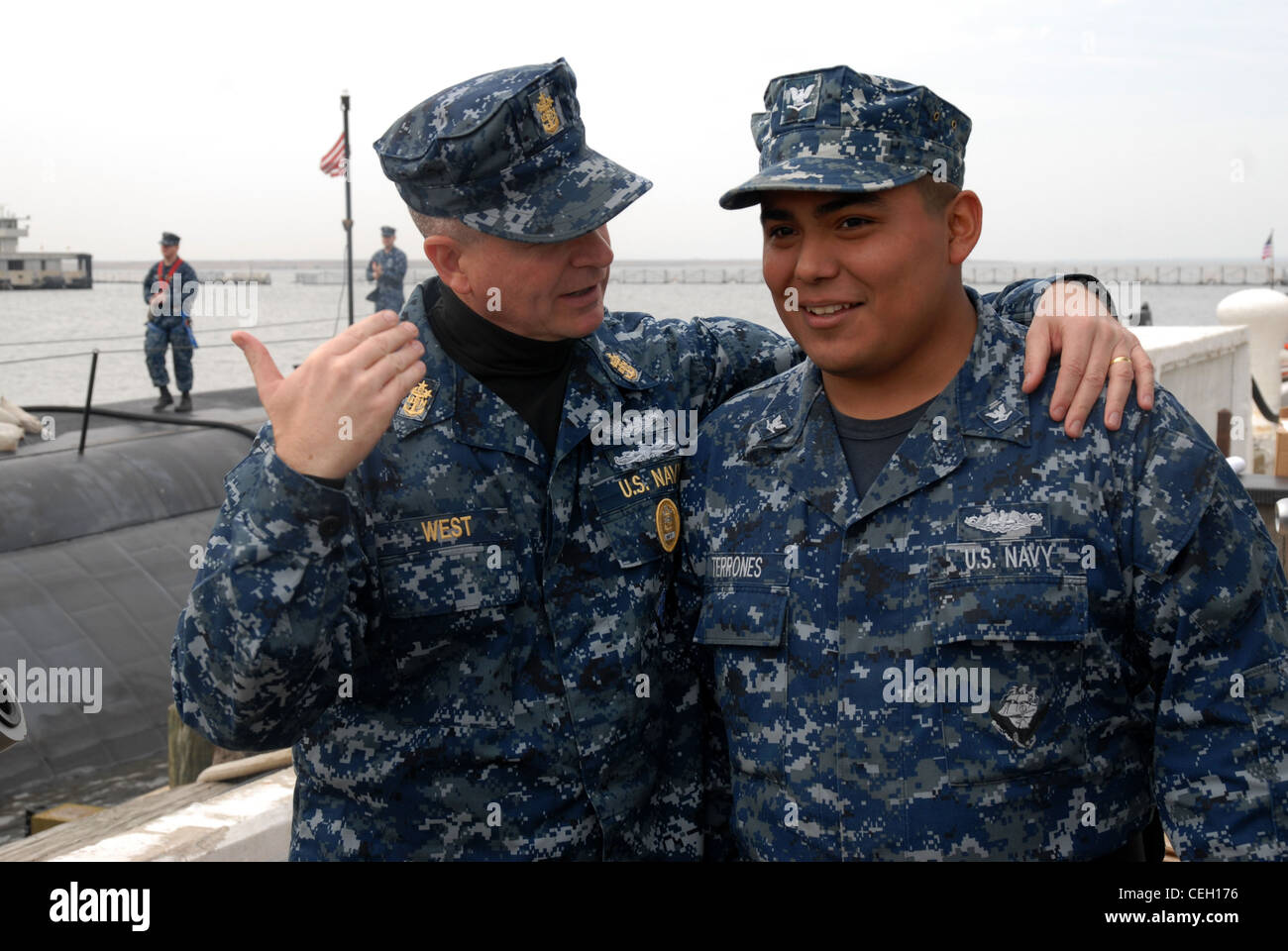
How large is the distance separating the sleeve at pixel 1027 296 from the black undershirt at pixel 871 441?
1.81ft

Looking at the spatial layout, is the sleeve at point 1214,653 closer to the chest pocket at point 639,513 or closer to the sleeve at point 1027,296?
the sleeve at point 1027,296

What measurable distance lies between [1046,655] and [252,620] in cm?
163

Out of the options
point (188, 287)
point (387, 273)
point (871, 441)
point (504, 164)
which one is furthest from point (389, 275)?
point (871, 441)

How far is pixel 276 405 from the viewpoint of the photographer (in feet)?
8.32

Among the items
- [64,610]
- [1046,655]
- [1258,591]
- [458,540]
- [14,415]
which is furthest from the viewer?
[14,415]

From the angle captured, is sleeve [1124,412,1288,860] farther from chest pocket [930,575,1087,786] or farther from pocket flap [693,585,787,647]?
pocket flap [693,585,787,647]

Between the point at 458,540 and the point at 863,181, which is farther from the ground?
the point at 863,181

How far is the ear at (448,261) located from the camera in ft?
10.3

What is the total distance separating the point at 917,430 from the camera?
110 inches

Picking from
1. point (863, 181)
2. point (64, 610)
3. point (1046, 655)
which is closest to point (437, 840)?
point (1046, 655)

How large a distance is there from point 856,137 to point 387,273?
75.1 feet

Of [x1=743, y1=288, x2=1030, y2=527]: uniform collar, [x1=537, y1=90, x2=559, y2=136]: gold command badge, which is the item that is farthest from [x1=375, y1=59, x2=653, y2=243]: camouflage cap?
[x1=743, y1=288, x2=1030, y2=527]: uniform collar

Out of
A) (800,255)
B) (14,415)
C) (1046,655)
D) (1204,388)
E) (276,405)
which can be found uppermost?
(800,255)
